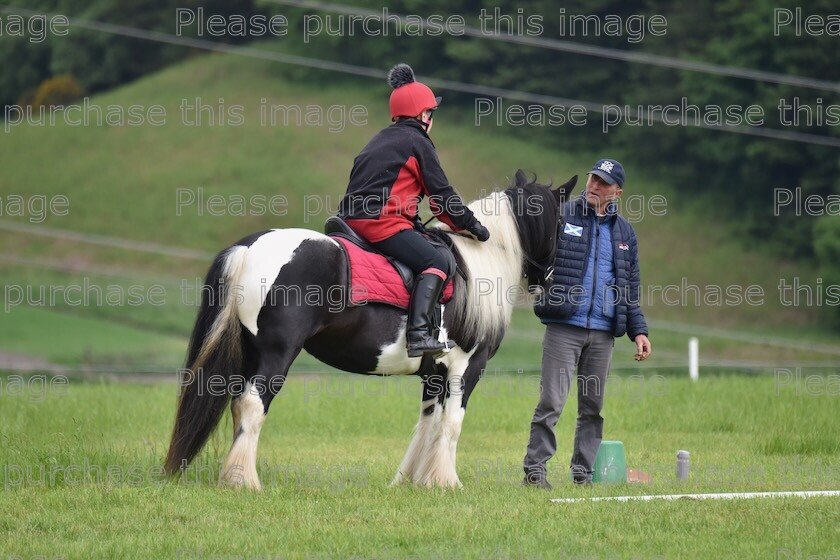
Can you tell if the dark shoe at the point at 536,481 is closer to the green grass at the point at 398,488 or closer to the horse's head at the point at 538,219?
the green grass at the point at 398,488

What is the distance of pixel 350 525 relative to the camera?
20.3ft

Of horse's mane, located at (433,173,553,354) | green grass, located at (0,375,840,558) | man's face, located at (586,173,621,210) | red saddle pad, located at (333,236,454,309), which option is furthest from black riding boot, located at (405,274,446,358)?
man's face, located at (586,173,621,210)

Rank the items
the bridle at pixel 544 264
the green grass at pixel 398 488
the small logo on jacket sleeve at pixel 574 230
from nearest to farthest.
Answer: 1. the green grass at pixel 398 488
2. the small logo on jacket sleeve at pixel 574 230
3. the bridle at pixel 544 264

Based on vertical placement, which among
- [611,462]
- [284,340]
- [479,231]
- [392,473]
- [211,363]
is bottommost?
[392,473]

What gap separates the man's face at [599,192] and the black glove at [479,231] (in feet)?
2.72

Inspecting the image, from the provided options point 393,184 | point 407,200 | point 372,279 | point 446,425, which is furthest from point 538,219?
point 446,425

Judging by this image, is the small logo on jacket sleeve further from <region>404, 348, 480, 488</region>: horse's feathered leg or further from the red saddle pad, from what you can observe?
the red saddle pad

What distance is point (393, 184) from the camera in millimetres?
7555

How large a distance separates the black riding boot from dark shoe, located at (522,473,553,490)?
1.24 m

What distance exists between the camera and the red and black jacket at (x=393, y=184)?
24.6 feet

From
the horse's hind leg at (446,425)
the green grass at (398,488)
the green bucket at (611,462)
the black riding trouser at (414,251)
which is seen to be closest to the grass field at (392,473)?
the green grass at (398,488)

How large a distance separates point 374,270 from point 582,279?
1603 millimetres

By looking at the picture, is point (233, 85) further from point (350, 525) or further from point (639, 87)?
point (350, 525)

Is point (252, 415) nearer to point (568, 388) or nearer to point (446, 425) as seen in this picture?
point (446, 425)
